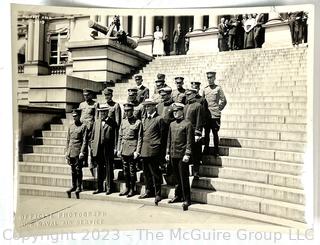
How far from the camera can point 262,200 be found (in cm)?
148

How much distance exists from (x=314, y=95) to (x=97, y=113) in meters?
0.87

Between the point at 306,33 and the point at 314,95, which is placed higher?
the point at 306,33

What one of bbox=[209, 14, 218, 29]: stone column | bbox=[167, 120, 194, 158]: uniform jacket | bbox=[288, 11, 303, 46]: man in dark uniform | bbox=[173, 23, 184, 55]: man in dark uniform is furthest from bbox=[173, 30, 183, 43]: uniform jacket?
bbox=[288, 11, 303, 46]: man in dark uniform

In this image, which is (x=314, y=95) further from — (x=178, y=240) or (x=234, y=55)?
(x=178, y=240)

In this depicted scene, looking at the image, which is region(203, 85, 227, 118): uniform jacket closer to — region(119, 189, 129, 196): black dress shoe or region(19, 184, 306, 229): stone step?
region(19, 184, 306, 229): stone step

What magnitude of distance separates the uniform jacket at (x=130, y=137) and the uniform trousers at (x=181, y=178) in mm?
164

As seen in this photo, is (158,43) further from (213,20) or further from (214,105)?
(214,105)

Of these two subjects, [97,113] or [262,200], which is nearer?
[262,200]

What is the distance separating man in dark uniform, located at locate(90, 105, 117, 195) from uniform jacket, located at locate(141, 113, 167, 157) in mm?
131

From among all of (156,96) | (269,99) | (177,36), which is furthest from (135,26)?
(269,99)

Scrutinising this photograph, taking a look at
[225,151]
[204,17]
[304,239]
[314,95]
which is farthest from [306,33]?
[304,239]

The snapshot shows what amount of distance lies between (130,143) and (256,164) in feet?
1.67

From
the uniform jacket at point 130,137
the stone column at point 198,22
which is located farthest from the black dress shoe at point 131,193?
the stone column at point 198,22

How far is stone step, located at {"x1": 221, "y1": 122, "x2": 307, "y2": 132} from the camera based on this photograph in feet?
5.00
